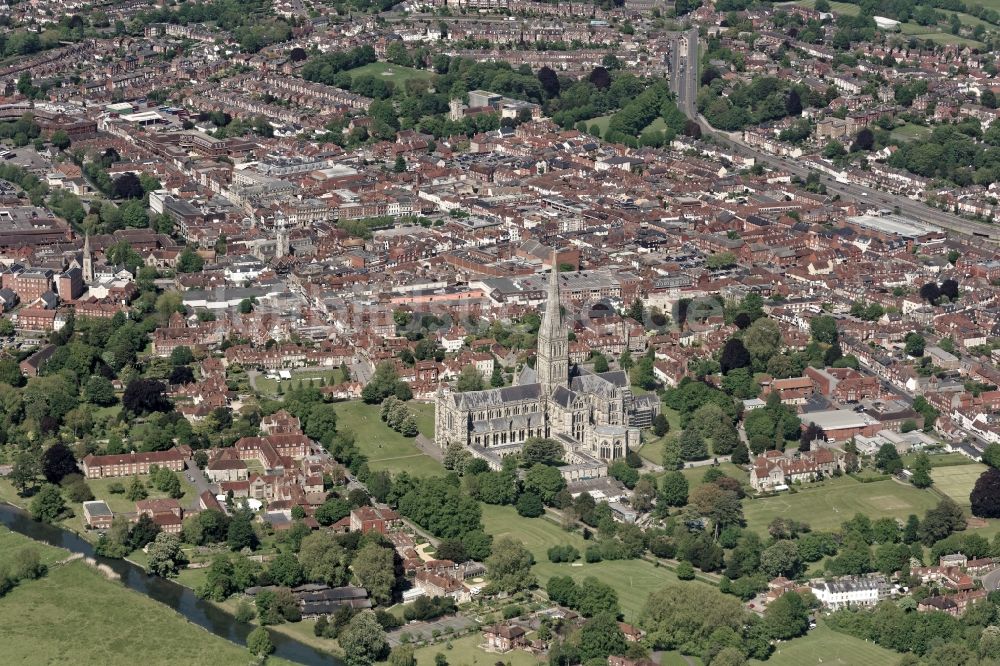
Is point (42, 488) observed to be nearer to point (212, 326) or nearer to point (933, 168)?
point (212, 326)

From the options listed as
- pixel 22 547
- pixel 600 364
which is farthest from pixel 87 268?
pixel 22 547

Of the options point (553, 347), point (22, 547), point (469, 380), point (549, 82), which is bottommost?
point (549, 82)

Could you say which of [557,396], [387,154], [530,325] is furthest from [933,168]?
[557,396]

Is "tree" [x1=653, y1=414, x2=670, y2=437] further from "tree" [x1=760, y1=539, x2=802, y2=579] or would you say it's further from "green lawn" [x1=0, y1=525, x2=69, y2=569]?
"green lawn" [x1=0, y1=525, x2=69, y2=569]

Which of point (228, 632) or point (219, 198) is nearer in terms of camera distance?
point (228, 632)

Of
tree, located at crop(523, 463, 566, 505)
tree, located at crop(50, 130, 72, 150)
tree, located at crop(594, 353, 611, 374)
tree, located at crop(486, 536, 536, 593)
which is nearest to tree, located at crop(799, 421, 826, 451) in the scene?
tree, located at crop(594, 353, 611, 374)

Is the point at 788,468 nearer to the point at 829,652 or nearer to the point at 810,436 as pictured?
the point at 810,436
